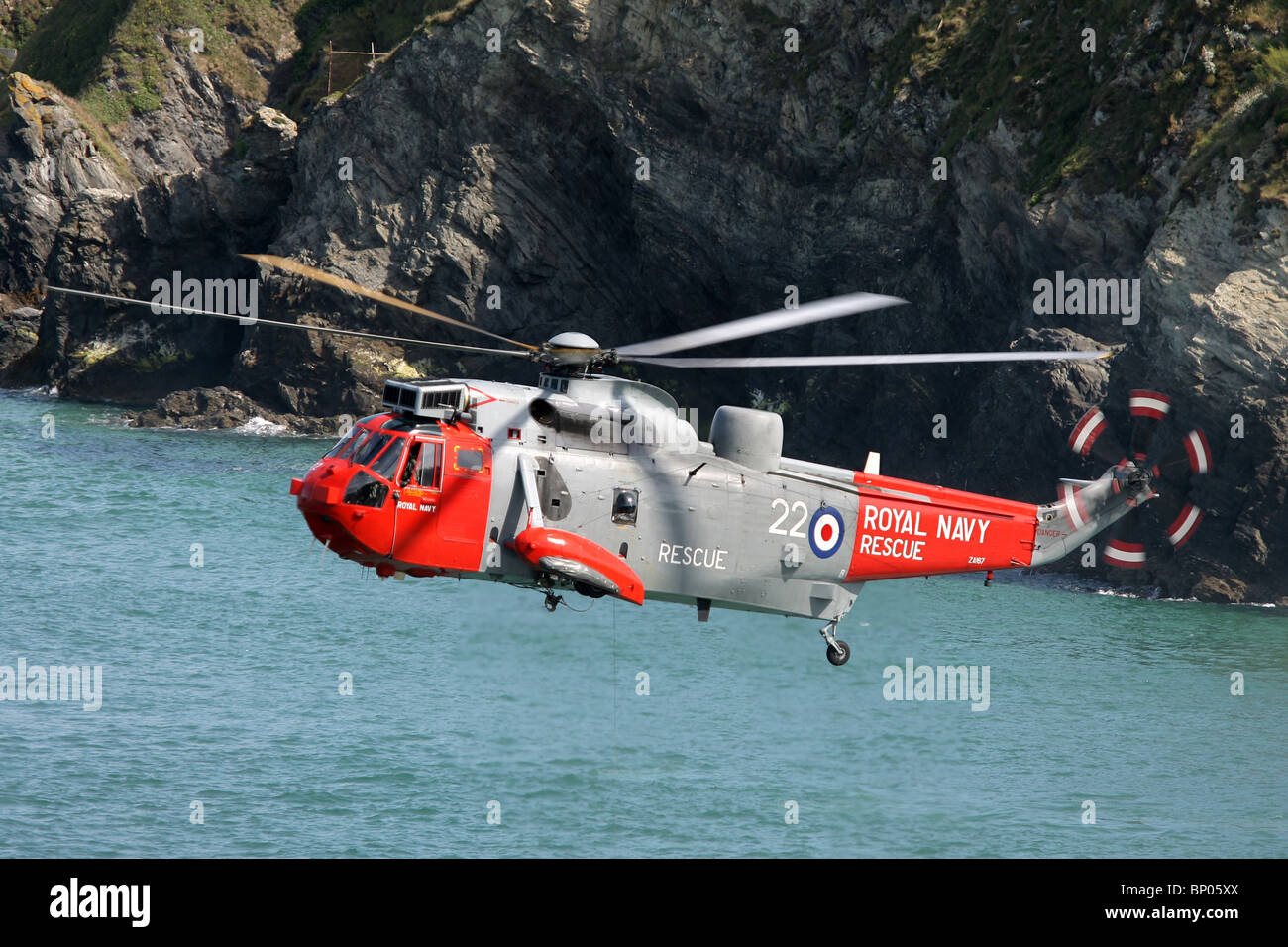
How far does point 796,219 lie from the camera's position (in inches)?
2486

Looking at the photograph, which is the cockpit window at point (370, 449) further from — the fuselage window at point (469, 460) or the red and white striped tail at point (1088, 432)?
the red and white striped tail at point (1088, 432)

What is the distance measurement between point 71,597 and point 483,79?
34.1m

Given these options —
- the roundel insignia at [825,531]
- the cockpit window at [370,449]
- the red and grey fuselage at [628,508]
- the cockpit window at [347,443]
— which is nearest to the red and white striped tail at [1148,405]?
the red and grey fuselage at [628,508]

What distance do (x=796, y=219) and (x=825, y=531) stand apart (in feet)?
124

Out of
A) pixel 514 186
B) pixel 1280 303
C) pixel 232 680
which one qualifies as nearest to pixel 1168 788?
pixel 1280 303

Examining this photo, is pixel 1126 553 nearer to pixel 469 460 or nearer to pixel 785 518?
pixel 785 518

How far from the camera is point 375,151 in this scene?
3027 inches

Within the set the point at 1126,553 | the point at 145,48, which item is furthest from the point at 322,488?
the point at 145,48

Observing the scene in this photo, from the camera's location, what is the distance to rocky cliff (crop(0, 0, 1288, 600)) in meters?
47.1

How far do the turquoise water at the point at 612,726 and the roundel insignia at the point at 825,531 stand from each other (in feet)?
27.3

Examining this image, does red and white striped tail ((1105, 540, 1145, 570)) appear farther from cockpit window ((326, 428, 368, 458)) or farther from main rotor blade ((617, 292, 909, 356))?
cockpit window ((326, 428, 368, 458))

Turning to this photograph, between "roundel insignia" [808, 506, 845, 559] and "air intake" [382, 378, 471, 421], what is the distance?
6743mm

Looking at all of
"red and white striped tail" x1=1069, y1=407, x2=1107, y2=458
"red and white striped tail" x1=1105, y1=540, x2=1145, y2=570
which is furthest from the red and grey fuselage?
"red and white striped tail" x1=1069, y1=407, x2=1107, y2=458

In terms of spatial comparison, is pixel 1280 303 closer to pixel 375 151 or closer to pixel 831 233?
pixel 831 233
